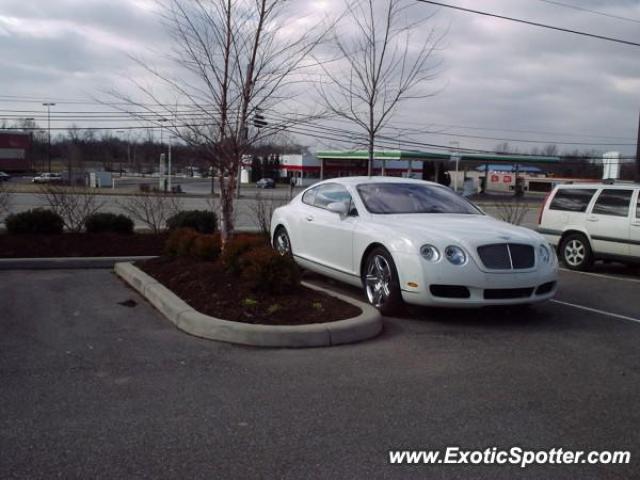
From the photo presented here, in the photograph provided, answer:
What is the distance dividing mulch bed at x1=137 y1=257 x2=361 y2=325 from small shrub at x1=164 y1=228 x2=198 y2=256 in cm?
96

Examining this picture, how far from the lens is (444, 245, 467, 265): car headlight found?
6477 millimetres

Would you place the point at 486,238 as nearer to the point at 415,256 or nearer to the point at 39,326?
the point at 415,256

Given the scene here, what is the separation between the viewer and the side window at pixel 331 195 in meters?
8.27

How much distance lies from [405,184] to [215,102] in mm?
2880

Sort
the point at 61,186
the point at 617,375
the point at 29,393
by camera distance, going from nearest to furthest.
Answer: the point at 29,393
the point at 617,375
the point at 61,186

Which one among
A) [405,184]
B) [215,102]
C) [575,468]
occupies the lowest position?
[575,468]

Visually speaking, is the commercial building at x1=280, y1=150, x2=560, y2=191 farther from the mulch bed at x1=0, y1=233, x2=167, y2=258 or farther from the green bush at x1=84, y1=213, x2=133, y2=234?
the mulch bed at x1=0, y1=233, x2=167, y2=258

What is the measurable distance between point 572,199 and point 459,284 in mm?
6593

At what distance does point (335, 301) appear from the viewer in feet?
22.6

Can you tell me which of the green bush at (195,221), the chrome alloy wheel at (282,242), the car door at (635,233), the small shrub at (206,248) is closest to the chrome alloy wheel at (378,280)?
the chrome alloy wheel at (282,242)

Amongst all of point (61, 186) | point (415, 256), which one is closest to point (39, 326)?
point (415, 256)

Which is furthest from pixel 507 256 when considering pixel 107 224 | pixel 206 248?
pixel 107 224

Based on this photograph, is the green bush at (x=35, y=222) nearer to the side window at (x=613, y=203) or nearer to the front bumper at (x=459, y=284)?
the front bumper at (x=459, y=284)

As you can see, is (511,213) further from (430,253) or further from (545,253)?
(430,253)
